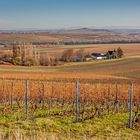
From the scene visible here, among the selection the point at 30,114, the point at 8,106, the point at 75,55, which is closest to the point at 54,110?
the point at 30,114

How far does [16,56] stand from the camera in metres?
105

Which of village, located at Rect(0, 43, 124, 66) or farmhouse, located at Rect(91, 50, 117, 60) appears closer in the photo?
village, located at Rect(0, 43, 124, 66)

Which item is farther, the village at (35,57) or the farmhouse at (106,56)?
the farmhouse at (106,56)

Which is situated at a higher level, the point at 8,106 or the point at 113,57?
the point at 8,106

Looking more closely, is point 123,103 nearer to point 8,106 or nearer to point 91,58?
point 8,106

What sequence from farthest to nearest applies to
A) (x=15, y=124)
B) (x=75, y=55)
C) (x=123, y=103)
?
(x=75, y=55) → (x=123, y=103) → (x=15, y=124)

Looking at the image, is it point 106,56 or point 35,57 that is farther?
point 106,56

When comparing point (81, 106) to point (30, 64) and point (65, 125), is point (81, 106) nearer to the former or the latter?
point (65, 125)

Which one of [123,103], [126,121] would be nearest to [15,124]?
[126,121]

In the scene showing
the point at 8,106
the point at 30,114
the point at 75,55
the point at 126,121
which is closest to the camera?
the point at 126,121

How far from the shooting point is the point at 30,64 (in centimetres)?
10131

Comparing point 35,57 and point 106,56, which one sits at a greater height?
point 35,57

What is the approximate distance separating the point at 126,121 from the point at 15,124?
13.0 feet

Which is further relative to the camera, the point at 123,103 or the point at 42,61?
the point at 42,61
